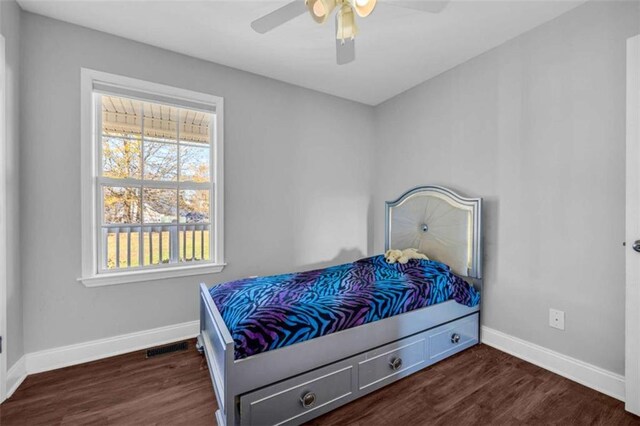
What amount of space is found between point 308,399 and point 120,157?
2.29 metres

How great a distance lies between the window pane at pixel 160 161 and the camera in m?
2.44

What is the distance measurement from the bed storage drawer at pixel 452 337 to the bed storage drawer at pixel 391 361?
0.12 meters

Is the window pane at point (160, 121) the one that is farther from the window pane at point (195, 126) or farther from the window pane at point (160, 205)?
the window pane at point (160, 205)

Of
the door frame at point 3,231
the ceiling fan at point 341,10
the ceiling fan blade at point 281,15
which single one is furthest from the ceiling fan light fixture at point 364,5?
the door frame at point 3,231

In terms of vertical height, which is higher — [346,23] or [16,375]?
[346,23]

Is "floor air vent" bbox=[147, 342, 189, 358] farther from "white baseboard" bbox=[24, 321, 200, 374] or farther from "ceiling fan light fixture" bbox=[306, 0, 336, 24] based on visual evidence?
"ceiling fan light fixture" bbox=[306, 0, 336, 24]

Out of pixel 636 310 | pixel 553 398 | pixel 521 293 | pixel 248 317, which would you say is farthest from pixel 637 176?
pixel 248 317

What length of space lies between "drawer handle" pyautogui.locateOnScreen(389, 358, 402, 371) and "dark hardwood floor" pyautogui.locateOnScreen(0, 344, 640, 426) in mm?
98

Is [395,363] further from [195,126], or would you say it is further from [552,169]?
[195,126]

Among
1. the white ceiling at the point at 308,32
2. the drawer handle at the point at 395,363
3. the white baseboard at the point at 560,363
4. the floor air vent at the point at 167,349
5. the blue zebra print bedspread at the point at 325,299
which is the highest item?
the white ceiling at the point at 308,32

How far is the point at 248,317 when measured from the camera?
153 cm

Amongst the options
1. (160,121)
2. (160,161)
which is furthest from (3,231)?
(160,121)

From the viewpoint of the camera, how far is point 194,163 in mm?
2639

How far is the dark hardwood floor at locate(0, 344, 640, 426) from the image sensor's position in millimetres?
1576
